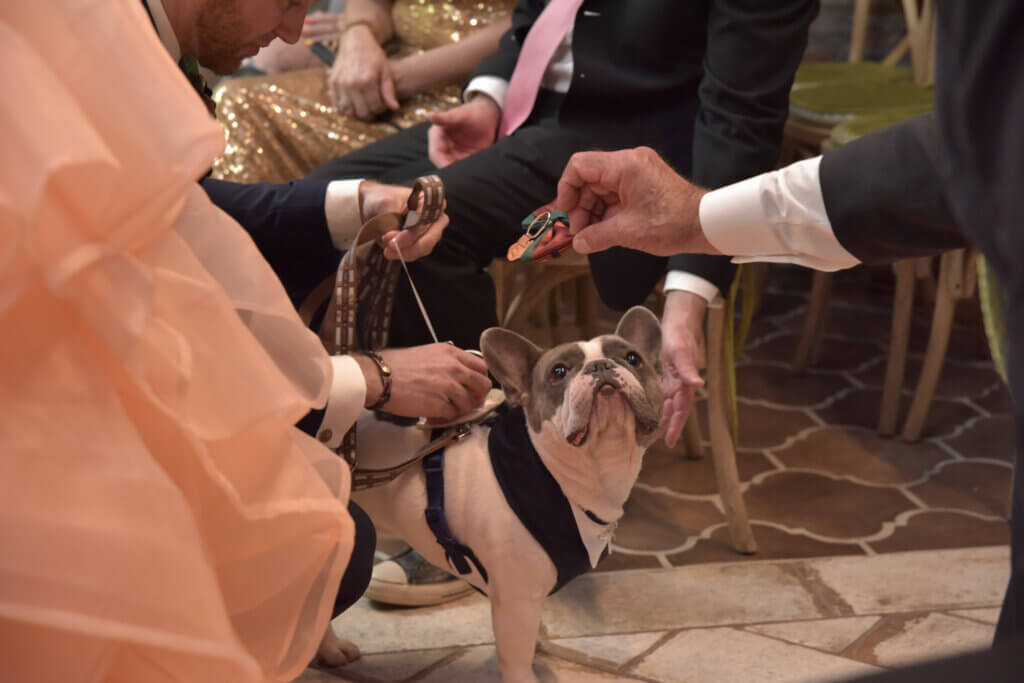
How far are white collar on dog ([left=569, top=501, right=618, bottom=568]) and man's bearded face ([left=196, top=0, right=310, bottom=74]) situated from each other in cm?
62

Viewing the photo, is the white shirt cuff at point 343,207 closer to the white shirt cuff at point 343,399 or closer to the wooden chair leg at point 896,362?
the white shirt cuff at point 343,399

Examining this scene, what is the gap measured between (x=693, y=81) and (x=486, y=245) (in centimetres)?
40

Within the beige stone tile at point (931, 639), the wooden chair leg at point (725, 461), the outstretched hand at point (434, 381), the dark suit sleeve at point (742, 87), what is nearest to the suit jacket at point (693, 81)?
the dark suit sleeve at point (742, 87)

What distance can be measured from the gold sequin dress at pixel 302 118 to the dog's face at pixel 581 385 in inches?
31.5

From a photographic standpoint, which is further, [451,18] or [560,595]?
[451,18]

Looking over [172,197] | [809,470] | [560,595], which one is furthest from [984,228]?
[809,470]

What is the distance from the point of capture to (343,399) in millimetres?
1108

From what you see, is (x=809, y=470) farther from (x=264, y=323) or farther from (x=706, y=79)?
(x=264, y=323)

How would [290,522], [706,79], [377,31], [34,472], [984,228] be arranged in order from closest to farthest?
[984,228] < [34,472] < [290,522] < [706,79] < [377,31]

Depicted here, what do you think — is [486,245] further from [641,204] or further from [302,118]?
[302,118]

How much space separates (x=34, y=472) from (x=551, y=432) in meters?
0.61

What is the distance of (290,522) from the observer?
2.45 feet

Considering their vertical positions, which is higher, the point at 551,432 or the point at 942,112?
the point at 942,112

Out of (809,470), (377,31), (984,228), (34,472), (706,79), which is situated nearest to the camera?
(984,228)
